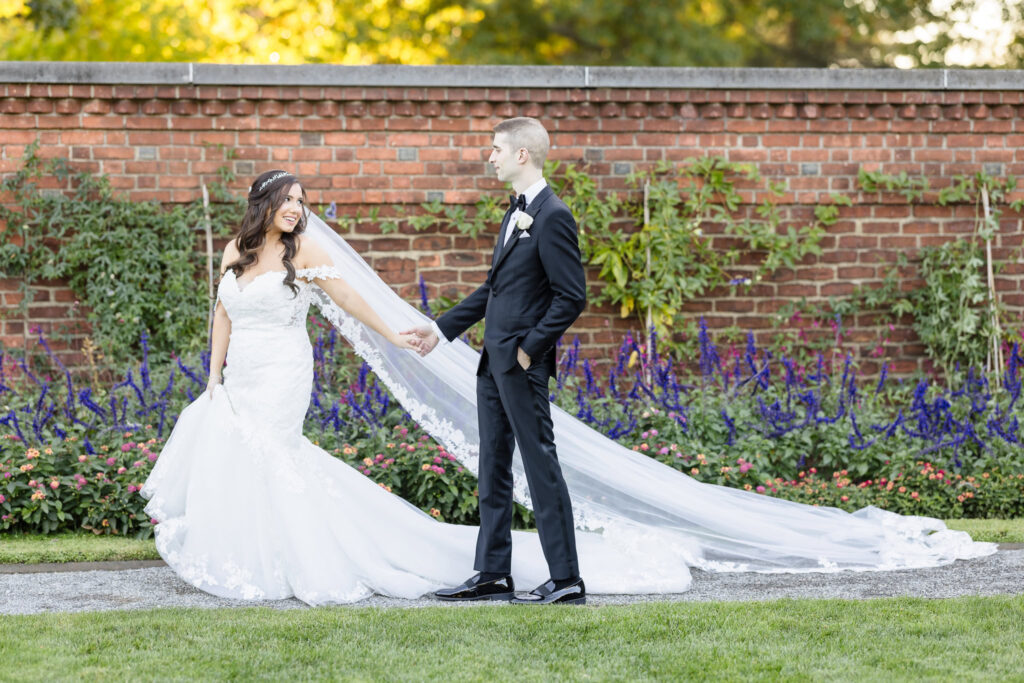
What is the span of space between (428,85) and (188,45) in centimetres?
1188

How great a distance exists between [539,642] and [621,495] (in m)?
1.63

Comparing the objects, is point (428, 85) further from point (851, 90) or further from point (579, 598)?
point (579, 598)

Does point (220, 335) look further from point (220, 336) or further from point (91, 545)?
point (91, 545)

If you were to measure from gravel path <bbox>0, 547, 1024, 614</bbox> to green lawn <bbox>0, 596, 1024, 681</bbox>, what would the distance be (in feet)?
0.94

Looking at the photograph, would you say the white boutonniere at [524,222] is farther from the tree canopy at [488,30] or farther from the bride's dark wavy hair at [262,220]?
the tree canopy at [488,30]

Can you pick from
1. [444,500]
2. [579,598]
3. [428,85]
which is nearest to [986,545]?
[579,598]

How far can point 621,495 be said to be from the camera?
551 cm

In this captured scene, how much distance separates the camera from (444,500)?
591 centimetres

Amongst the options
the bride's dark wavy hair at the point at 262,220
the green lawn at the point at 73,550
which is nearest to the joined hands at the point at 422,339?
the bride's dark wavy hair at the point at 262,220

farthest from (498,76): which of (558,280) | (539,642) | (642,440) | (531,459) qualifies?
(539,642)

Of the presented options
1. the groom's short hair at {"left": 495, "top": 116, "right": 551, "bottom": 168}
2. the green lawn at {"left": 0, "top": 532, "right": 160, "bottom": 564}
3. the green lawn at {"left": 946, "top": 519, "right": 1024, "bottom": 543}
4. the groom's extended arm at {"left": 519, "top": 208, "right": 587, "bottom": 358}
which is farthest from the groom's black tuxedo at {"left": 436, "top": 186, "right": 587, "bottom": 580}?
the green lawn at {"left": 946, "top": 519, "right": 1024, "bottom": 543}

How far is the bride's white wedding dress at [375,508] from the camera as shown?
4844 mm

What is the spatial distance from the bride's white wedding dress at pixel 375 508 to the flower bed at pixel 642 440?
614 millimetres

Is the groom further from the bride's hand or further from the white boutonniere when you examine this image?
the bride's hand
